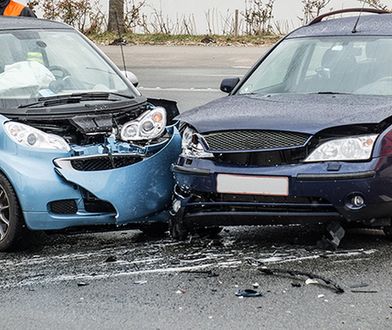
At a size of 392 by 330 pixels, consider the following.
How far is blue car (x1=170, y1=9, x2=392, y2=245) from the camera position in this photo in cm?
672

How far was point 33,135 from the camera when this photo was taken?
729 centimetres

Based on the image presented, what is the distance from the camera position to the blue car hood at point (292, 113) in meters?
6.86

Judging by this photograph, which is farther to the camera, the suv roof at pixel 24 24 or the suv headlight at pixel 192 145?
the suv roof at pixel 24 24

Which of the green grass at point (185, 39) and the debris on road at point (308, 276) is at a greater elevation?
the debris on road at point (308, 276)

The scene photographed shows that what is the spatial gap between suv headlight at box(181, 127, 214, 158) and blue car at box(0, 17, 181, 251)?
274 mm

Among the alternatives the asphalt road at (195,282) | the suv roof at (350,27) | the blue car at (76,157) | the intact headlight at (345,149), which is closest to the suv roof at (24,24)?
the blue car at (76,157)

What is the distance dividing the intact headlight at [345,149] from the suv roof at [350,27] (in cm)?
168

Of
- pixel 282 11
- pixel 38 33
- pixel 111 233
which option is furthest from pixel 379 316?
pixel 282 11

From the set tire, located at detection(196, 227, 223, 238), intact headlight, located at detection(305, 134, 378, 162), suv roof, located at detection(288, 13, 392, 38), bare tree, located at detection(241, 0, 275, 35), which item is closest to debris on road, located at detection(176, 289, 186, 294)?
intact headlight, located at detection(305, 134, 378, 162)

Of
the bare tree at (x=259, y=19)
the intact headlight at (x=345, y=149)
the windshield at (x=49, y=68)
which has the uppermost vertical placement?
the windshield at (x=49, y=68)

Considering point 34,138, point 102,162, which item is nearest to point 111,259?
point 102,162

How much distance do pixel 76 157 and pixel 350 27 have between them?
258cm

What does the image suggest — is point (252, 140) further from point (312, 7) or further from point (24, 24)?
point (312, 7)

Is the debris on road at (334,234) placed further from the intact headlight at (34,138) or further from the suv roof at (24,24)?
the suv roof at (24,24)
